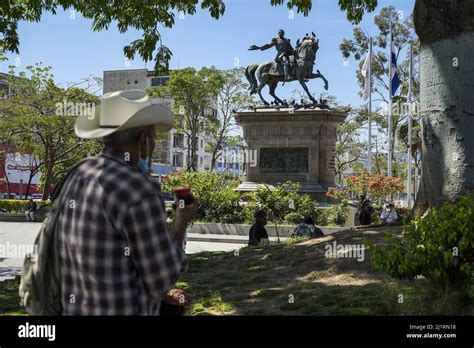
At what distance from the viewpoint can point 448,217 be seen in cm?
509

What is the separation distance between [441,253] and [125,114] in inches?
127

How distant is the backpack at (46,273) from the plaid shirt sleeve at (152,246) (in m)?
0.40

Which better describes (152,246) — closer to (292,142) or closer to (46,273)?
(46,273)

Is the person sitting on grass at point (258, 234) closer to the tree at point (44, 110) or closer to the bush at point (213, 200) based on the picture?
the bush at point (213, 200)

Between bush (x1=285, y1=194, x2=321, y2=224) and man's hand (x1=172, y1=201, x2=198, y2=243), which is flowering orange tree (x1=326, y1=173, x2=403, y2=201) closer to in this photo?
bush (x1=285, y1=194, x2=321, y2=224)

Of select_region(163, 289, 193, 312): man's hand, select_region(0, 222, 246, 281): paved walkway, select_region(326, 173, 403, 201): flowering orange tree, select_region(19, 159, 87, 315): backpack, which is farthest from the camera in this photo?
select_region(326, 173, 403, 201): flowering orange tree

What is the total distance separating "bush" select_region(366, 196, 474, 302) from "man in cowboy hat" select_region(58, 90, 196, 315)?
285 centimetres

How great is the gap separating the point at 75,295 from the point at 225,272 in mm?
5652

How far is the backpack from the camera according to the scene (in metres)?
2.68

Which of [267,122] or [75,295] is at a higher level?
[267,122]

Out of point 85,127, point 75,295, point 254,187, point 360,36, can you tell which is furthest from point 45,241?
point 360,36
